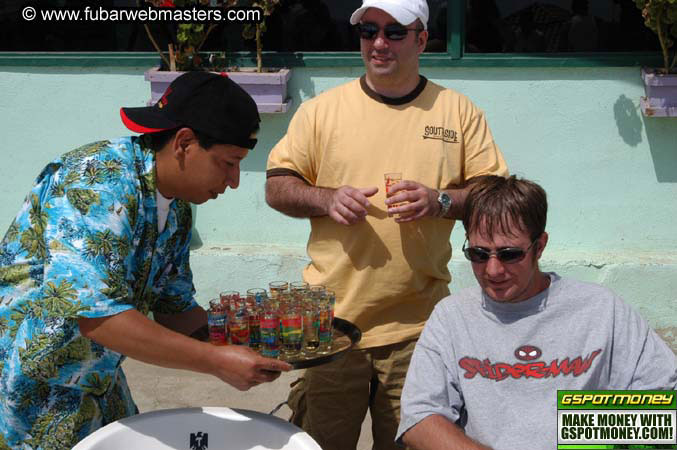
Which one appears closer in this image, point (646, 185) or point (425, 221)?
point (425, 221)

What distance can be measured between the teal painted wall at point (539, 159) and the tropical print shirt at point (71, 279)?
312 centimetres

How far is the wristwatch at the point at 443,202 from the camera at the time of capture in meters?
3.23

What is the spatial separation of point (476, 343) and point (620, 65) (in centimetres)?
321

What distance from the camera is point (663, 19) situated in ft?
16.7

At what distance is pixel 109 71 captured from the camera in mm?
5730

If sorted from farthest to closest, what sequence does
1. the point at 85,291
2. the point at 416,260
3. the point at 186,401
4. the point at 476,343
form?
the point at 186,401 < the point at 416,260 < the point at 476,343 < the point at 85,291

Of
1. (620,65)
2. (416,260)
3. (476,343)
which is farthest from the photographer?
(620,65)

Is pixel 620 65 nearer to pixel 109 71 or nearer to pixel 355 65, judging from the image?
pixel 355 65

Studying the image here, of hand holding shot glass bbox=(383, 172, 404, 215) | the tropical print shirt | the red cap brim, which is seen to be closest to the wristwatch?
hand holding shot glass bbox=(383, 172, 404, 215)

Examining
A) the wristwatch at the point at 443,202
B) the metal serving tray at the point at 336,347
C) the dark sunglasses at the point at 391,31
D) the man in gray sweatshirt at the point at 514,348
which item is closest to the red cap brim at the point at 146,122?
the metal serving tray at the point at 336,347

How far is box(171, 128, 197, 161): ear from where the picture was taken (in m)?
2.40

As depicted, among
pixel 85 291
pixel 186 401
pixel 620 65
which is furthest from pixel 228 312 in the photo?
pixel 620 65

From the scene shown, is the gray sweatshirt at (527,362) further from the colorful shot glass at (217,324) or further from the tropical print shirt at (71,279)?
the tropical print shirt at (71,279)

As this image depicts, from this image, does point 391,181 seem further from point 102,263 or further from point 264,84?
point 264,84
